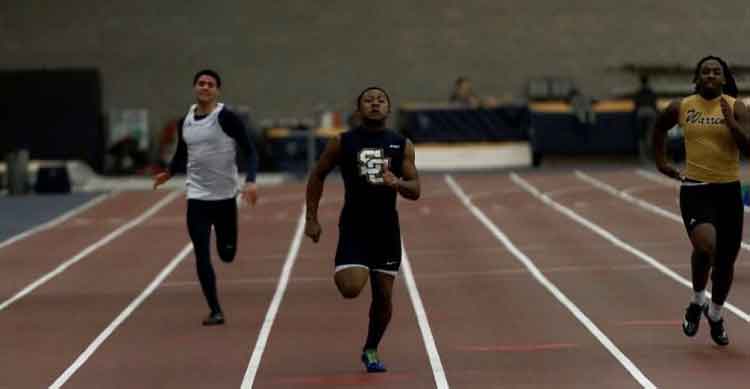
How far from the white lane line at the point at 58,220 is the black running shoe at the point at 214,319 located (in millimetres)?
7916

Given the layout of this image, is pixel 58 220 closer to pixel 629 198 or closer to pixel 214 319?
pixel 629 198

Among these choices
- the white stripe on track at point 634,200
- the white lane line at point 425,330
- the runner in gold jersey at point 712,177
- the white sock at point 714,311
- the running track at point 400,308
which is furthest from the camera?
the white stripe on track at point 634,200

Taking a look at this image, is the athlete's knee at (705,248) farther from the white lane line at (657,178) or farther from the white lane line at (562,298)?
the white lane line at (657,178)

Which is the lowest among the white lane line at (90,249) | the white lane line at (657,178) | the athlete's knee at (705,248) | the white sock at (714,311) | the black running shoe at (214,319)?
the white lane line at (657,178)

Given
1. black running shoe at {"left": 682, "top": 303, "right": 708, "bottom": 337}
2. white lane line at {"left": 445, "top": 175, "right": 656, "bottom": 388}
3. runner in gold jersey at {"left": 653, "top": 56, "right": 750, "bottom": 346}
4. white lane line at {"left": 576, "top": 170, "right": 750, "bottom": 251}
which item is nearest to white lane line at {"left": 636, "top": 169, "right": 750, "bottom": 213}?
white lane line at {"left": 576, "top": 170, "right": 750, "bottom": 251}

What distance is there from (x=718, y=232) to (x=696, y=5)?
2581 cm

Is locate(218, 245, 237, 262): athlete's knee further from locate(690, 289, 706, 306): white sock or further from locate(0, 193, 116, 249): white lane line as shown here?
locate(0, 193, 116, 249): white lane line

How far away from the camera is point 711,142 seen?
1052 centimetres

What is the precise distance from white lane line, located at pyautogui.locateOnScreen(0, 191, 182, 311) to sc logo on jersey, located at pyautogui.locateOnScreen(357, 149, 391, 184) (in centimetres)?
501

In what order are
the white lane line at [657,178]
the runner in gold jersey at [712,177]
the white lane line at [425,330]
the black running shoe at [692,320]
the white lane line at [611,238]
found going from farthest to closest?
the white lane line at [657,178] → the white lane line at [611,238] → the black running shoe at [692,320] → the runner in gold jersey at [712,177] → the white lane line at [425,330]

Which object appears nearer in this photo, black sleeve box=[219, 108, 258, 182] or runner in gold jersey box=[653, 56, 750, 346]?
runner in gold jersey box=[653, 56, 750, 346]

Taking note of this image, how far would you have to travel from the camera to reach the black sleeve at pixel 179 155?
41.5 feet

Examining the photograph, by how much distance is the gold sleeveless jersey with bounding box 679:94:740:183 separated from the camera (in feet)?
34.3

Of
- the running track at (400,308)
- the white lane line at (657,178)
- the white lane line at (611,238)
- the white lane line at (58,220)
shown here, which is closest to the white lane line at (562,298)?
the running track at (400,308)
